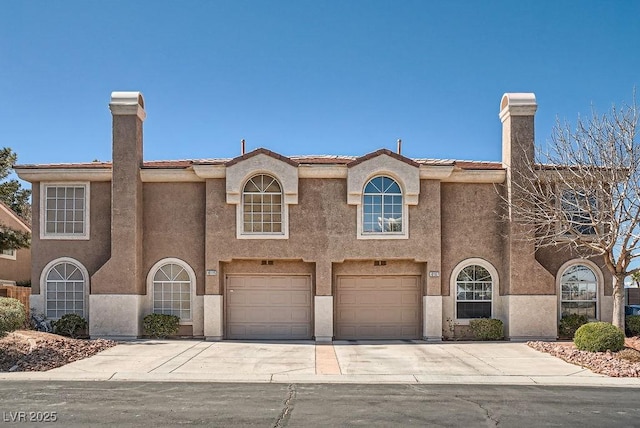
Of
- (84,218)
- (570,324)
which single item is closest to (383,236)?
(570,324)

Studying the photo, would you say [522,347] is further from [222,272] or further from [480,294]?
[222,272]

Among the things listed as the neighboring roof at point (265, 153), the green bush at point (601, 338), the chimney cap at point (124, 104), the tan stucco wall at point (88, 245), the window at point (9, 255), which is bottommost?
the green bush at point (601, 338)

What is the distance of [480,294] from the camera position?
23047mm

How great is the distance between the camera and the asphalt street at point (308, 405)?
1105cm

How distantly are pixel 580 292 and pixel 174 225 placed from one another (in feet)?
44.8

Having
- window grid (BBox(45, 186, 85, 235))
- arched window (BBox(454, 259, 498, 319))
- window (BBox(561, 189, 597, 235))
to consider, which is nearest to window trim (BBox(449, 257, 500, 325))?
arched window (BBox(454, 259, 498, 319))

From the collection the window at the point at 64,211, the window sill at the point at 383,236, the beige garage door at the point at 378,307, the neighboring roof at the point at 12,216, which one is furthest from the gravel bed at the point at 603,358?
the neighboring roof at the point at 12,216

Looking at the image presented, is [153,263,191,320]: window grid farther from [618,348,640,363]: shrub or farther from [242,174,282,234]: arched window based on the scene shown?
[618,348,640,363]: shrub

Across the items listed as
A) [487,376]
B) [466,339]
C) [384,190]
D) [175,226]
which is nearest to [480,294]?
[466,339]

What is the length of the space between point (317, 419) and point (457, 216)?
13.2 meters

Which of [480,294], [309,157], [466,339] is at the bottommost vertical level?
[466,339]

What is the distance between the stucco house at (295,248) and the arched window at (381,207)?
1.4 inches

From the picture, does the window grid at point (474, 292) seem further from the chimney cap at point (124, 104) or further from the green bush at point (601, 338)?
the chimney cap at point (124, 104)

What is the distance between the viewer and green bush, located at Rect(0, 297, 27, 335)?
53.8ft
